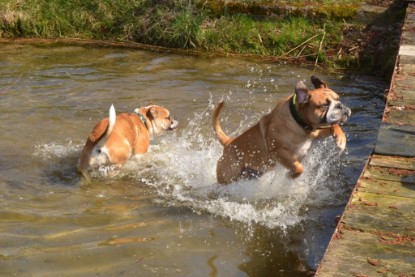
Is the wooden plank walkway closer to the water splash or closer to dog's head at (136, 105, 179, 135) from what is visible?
the water splash

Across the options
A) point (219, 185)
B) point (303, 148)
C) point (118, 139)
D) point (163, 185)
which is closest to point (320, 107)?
point (303, 148)

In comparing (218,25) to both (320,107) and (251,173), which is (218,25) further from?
(320,107)

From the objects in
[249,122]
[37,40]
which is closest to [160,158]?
[249,122]

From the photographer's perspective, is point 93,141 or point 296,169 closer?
point 296,169

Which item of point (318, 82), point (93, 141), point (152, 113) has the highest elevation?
point (318, 82)

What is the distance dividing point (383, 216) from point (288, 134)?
5.20 ft

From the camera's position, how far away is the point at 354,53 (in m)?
10.7

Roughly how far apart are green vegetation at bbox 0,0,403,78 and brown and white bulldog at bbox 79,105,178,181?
4.39m

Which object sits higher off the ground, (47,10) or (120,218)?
(47,10)

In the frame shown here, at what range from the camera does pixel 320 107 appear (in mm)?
Result: 5203

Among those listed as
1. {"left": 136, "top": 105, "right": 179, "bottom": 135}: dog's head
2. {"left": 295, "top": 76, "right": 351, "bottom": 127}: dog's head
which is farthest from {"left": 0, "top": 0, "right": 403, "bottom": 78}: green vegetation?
{"left": 295, "top": 76, "right": 351, "bottom": 127}: dog's head

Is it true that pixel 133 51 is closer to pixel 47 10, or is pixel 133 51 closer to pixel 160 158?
pixel 47 10

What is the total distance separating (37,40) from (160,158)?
6.29m

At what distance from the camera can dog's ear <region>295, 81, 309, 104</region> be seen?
203 inches
